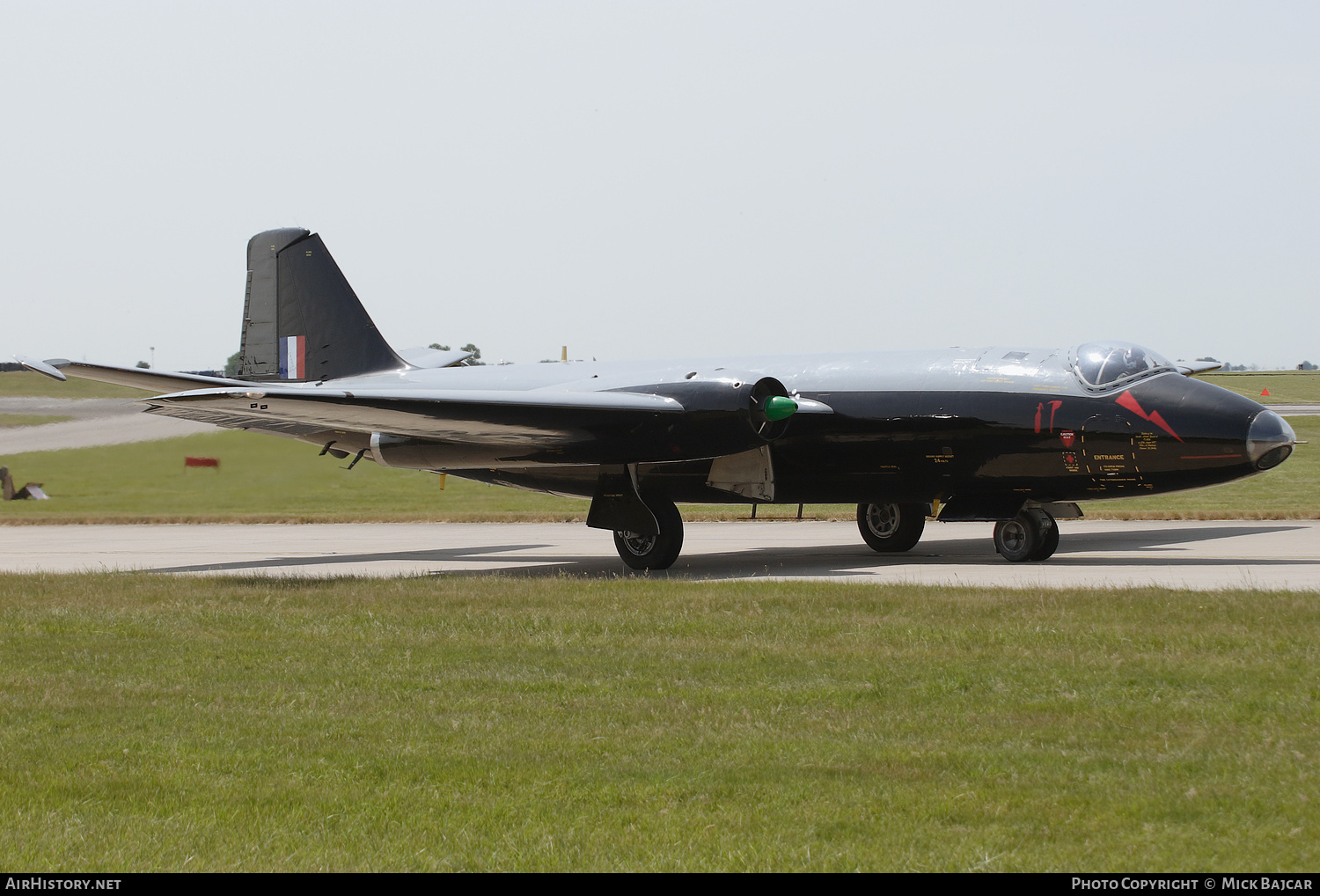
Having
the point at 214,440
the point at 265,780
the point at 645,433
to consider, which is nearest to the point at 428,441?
the point at 645,433

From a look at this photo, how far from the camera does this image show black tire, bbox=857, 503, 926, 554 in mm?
20031

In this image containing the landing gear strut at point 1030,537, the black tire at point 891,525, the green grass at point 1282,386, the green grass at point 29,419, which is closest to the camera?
the landing gear strut at point 1030,537

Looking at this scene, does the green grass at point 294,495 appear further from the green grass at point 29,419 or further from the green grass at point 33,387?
the green grass at point 33,387

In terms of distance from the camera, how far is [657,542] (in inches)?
695

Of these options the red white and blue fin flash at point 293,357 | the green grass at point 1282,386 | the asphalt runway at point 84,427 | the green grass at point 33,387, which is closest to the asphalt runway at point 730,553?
the asphalt runway at point 84,427

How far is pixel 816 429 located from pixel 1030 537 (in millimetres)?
3498

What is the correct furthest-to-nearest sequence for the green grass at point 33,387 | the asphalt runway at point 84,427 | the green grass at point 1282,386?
the green grass at point 1282,386 < the green grass at point 33,387 < the asphalt runway at point 84,427

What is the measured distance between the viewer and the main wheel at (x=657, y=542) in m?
17.6

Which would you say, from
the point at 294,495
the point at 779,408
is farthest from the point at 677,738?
the point at 294,495

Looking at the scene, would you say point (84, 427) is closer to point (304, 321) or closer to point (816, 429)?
point (304, 321)

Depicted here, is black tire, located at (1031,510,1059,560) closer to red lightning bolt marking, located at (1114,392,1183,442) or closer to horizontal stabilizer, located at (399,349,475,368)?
red lightning bolt marking, located at (1114,392,1183,442)

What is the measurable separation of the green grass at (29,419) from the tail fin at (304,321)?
295 inches

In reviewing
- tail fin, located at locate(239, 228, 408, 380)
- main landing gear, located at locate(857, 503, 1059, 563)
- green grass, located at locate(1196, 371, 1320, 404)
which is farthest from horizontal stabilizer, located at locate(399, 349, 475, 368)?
green grass, located at locate(1196, 371, 1320, 404)
